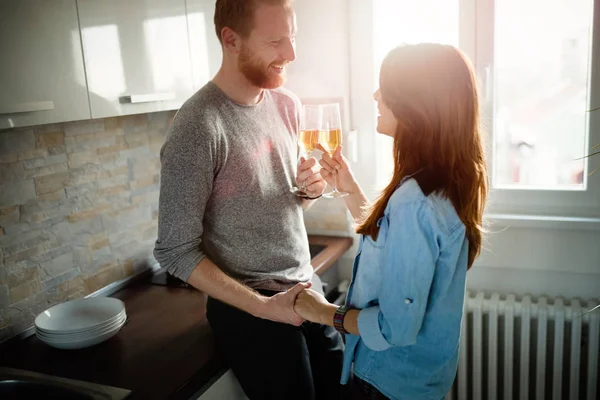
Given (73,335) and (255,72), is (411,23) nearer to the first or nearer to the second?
(255,72)

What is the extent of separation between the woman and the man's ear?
470mm

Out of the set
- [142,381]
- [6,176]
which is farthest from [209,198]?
[6,176]

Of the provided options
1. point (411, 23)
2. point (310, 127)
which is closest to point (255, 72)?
point (310, 127)

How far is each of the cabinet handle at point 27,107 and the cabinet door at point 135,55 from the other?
16cm

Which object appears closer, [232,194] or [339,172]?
[232,194]

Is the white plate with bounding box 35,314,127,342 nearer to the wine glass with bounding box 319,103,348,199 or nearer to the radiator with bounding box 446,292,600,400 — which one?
the wine glass with bounding box 319,103,348,199

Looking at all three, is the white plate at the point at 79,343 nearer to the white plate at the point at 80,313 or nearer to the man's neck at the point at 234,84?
the white plate at the point at 80,313

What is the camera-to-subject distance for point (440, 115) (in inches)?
49.9

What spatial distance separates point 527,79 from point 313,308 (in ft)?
4.89

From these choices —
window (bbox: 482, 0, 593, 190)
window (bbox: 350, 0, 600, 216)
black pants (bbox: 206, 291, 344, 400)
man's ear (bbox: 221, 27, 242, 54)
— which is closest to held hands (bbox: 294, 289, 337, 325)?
black pants (bbox: 206, 291, 344, 400)

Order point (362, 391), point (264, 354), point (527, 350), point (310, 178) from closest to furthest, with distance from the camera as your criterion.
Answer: point (362, 391) < point (264, 354) < point (310, 178) < point (527, 350)

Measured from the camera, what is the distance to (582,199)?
239cm

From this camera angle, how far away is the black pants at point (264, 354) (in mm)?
1598

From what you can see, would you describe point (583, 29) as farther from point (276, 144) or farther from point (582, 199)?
point (276, 144)
